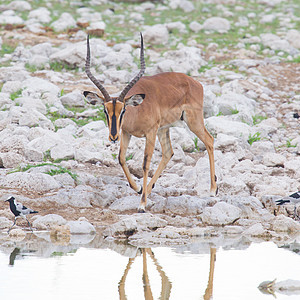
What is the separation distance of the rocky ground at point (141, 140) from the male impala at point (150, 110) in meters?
0.46

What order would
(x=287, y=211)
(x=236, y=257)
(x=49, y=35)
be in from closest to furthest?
(x=236, y=257) < (x=287, y=211) < (x=49, y=35)

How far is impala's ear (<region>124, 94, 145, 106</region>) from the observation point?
30.9 feet

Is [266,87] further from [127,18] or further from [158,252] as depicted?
[158,252]

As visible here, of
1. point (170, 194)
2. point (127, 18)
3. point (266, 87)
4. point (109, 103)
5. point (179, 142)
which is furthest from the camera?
point (127, 18)

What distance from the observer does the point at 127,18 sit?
25.9 metres

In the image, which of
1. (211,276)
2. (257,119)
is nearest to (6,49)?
(257,119)

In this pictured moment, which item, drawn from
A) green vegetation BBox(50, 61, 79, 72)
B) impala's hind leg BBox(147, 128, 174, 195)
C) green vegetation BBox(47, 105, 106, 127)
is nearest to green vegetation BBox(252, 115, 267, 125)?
green vegetation BBox(47, 105, 106, 127)

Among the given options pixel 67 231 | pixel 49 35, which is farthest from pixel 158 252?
pixel 49 35

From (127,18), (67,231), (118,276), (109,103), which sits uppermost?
(109,103)

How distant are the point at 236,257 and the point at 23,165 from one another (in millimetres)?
4855

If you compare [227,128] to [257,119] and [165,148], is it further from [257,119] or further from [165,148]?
[165,148]

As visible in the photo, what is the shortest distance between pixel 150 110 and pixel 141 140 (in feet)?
9.02

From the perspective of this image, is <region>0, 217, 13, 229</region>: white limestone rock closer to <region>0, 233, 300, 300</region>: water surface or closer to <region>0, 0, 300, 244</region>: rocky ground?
<region>0, 0, 300, 244</region>: rocky ground

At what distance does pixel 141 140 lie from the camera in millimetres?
12844
